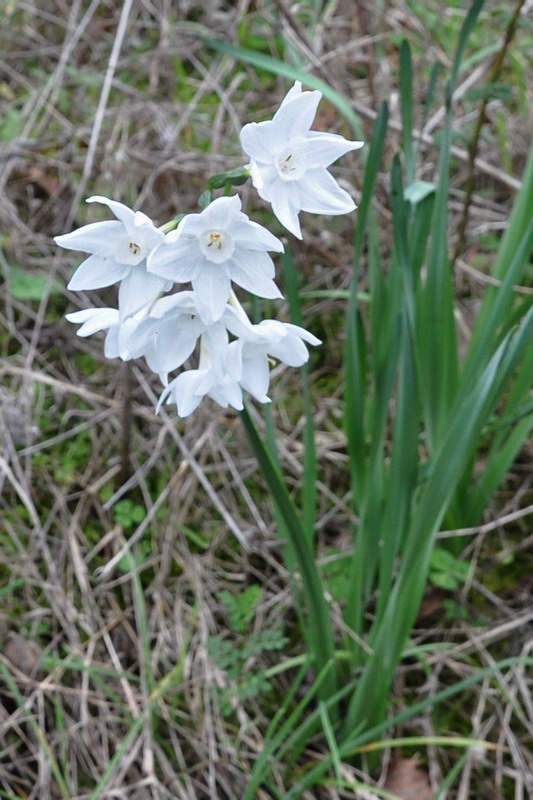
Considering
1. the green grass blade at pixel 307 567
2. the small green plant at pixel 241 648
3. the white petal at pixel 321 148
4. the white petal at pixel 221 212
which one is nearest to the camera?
the white petal at pixel 221 212

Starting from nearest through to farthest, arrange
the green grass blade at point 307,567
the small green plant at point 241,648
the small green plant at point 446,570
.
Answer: the green grass blade at point 307,567 < the small green plant at point 241,648 < the small green plant at point 446,570

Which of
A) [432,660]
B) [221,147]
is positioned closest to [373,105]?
[221,147]

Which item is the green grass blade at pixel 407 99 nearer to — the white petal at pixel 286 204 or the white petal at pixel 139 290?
the white petal at pixel 286 204

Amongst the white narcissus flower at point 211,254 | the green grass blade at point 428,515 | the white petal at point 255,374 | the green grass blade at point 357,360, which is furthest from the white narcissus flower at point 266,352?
the green grass blade at point 357,360

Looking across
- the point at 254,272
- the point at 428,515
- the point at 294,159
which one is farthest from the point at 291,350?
the point at 428,515

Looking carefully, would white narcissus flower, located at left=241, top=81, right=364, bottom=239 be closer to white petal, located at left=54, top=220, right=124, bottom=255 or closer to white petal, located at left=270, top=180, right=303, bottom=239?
white petal, located at left=270, top=180, right=303, bottom=239

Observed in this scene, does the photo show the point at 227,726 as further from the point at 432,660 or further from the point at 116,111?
the point at 116,111

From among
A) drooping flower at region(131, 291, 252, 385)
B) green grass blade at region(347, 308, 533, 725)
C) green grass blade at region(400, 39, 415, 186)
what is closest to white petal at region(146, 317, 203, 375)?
drooping flower at region(131, 291, 252, 385)
